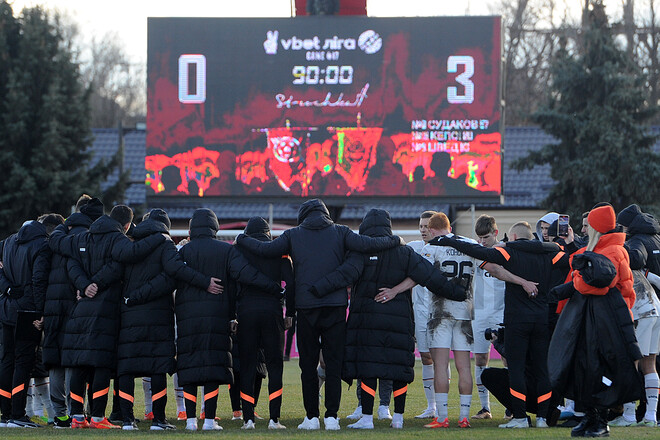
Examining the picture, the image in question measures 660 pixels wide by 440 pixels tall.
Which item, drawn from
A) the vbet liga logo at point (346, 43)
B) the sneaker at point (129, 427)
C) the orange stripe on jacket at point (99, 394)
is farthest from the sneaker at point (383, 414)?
the vbet liga logo at point (346, 43)

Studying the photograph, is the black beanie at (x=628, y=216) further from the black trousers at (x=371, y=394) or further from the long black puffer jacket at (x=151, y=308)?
the long black puffer jacket at (x=151, y=308)

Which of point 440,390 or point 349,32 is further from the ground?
point 349,32

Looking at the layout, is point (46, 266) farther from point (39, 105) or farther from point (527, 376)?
point (39, 105)

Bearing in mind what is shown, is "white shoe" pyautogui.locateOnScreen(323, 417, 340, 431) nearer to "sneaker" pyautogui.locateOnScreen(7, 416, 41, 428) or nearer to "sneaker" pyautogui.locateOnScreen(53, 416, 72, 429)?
"sneaker" pyautogui.locateOnScreen(53, 416, 72, 429)

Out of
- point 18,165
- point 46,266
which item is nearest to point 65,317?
point 46,266

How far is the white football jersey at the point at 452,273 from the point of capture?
10.3 metres

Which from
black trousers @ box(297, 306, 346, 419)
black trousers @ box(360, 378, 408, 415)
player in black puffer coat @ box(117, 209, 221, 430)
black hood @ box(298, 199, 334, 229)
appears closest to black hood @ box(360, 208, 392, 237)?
black hood @ box(298, 199, 334, 229)

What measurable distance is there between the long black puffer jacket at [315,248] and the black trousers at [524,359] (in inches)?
52.3

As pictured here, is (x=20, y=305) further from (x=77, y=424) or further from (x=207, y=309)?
(x=207, y=309)

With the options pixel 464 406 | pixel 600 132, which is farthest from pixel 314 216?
pixel 600 132

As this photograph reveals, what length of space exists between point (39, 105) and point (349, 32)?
929 cm

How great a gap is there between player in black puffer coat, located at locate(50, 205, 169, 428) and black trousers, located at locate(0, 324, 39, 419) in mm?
598

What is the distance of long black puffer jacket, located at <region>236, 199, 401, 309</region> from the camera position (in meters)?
9.84

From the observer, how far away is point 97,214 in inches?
422
